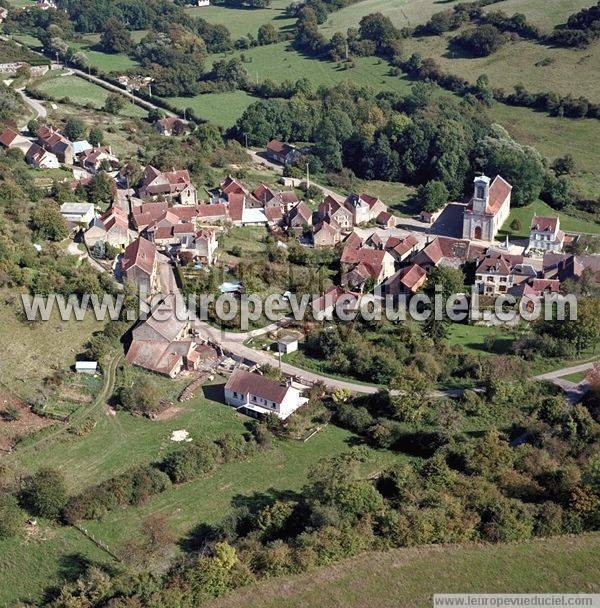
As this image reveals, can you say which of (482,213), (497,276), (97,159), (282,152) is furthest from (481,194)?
(97,159)

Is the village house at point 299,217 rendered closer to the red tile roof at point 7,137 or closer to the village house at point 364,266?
the village house at point 364,266

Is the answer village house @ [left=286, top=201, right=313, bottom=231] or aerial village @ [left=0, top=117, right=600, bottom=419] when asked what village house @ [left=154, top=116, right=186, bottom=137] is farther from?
village house @ [left=286, top=201, right=313, bottom=231]

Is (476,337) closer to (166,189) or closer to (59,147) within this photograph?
(166,189)

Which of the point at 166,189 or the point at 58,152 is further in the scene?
the point at 58,152

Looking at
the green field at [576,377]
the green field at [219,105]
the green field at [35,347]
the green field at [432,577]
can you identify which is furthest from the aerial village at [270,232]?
the green field at [219,105]


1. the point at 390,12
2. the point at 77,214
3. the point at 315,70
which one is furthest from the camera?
A: the point at 390,12

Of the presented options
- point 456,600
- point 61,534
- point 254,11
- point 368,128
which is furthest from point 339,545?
point 254,11
